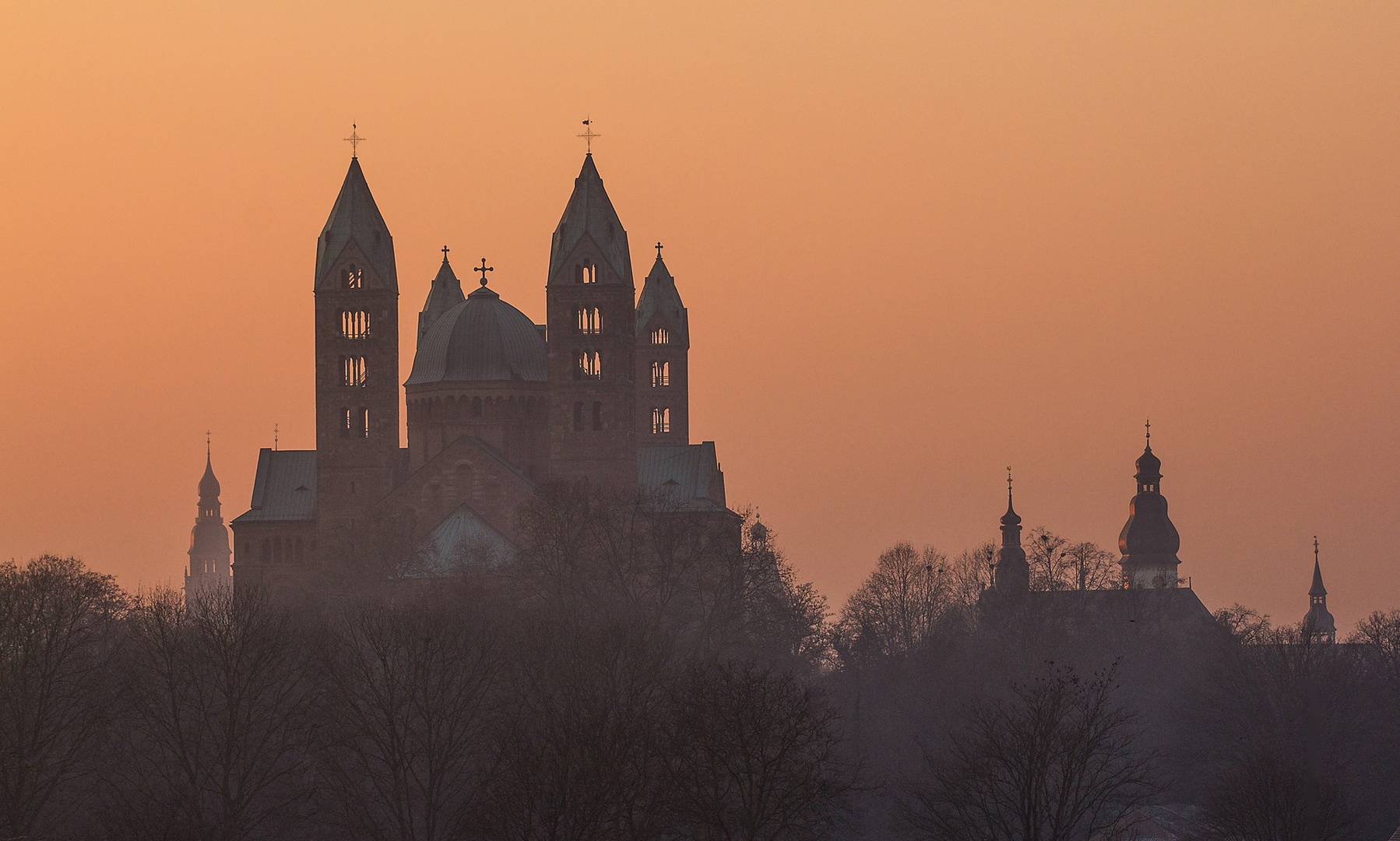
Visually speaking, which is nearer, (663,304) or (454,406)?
(454,406)

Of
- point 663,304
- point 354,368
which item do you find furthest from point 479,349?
point 663,304

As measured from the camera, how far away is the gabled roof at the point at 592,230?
11769 centimetres

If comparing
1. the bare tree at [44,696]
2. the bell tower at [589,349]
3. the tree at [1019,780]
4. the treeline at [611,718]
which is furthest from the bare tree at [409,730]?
the bell tower at [589,349]

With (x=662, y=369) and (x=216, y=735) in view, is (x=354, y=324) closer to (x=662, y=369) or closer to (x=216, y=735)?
(x=662, y=369)

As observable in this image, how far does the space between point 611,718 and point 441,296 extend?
69.0 meters

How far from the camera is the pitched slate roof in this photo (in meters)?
127

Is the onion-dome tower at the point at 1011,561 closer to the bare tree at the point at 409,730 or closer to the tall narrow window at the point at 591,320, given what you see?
the tall narrow window at the point at 591,320

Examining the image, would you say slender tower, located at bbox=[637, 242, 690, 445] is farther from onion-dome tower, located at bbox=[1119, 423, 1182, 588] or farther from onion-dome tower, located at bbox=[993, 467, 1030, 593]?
onion-dome tower, located at bbox=[1119, 423, 1182, 588]

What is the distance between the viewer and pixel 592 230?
117750 millimetres

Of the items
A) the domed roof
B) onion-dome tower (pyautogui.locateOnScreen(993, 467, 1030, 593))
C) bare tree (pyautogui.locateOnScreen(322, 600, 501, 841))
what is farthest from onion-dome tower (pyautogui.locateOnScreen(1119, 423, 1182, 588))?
bare tree (pyautogui.locateOnScreen(322, 600, 501, 841))

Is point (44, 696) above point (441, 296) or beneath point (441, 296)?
beneath

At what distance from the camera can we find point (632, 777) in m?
65.3

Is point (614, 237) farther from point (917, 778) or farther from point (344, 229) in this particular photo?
point (917, 778)

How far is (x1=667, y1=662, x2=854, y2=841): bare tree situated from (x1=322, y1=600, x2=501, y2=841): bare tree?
7.82 metres
